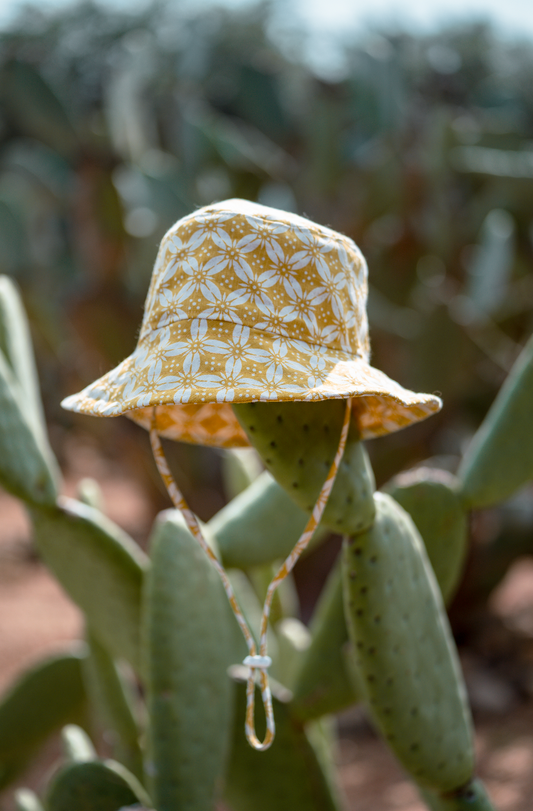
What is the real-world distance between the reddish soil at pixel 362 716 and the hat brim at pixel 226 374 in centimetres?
139

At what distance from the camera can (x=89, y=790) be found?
41.3 inches

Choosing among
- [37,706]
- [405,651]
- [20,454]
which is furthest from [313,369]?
[37,706]

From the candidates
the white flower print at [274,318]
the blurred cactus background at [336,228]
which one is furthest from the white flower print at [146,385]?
the blurred cactus background at [336,228]

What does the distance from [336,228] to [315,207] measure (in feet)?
0.81

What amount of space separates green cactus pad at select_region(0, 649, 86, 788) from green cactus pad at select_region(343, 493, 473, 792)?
0.85 m

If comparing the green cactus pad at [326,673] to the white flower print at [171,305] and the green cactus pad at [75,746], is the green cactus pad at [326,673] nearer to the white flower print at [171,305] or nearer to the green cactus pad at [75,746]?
the green cactus pad at [75,746]

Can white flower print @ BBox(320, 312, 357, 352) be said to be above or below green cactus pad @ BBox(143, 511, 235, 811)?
above

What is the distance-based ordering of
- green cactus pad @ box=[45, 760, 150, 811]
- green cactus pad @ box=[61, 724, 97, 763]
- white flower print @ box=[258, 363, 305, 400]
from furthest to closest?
green cactus pad @ box=[61, 724, 97, 763], green cactus pad @ box=[45, 760, 150, 811], white flower print @ box=[258, 363, 305, 400]

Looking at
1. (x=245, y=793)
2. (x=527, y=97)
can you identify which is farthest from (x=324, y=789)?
(x=527, y=97)

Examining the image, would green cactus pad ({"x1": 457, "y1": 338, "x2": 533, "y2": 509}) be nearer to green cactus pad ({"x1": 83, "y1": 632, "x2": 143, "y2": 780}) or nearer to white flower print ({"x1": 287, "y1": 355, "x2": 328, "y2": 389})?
white flower print ({"x1": 287, "y1": 355, "x2": 328, "y2": 389})

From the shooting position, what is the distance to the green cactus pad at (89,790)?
1.05 meters

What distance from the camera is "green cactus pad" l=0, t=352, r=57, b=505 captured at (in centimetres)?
109

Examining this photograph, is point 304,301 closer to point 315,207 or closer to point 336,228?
point 336,228

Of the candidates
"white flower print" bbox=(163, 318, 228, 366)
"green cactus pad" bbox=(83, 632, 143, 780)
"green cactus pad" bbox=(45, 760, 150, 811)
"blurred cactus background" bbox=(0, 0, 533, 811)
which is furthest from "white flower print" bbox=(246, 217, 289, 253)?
"blurred cactus background" bbox=(0, 0, 533, 811)
